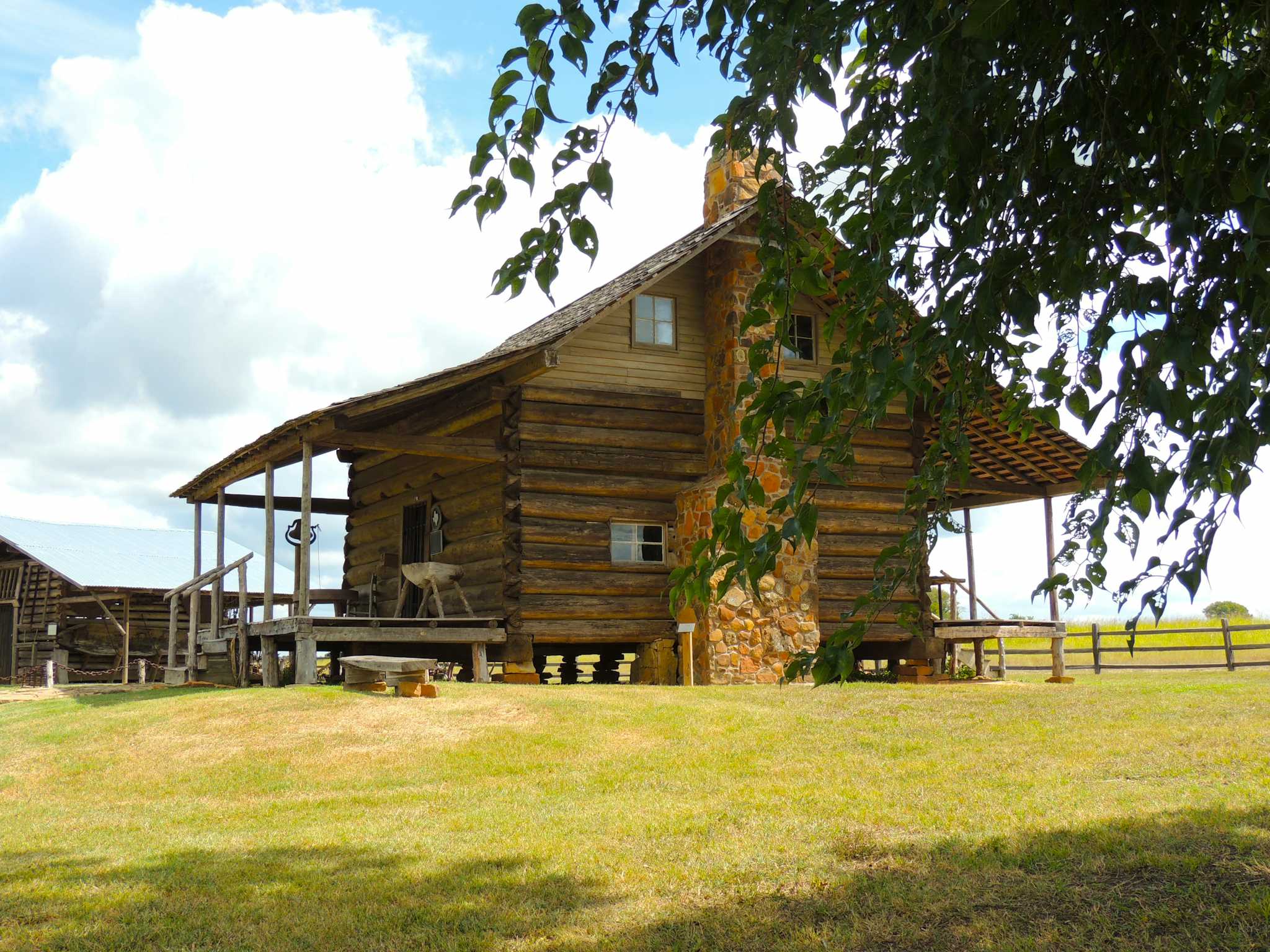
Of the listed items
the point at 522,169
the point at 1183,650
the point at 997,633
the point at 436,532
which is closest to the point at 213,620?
the point at 436,532

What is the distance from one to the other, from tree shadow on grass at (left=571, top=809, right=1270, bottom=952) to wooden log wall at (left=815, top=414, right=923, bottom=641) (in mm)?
12186

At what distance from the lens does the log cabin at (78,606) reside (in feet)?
110

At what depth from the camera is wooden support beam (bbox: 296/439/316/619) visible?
1703cm

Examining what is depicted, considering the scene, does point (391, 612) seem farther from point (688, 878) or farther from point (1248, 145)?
point (1248, 145)

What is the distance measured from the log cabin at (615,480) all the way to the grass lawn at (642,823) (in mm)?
2695

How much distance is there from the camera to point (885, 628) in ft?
66.9

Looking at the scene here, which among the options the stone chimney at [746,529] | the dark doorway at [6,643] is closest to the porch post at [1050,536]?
the stone chimney at [746,529]

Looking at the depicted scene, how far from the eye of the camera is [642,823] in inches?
344

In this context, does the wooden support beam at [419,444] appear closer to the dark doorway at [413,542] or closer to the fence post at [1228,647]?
Answer: the dark doorway at [413,542]

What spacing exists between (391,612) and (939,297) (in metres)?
19.0

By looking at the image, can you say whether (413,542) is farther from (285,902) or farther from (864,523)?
(285,902)

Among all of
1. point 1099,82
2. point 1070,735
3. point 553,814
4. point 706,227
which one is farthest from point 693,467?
point 1099,82

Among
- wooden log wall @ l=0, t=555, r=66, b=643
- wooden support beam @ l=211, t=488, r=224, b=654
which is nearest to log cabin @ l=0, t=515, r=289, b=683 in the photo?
wooden log wall @ l=0, t=555, r=66, b=643

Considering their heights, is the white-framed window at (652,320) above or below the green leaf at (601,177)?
above
